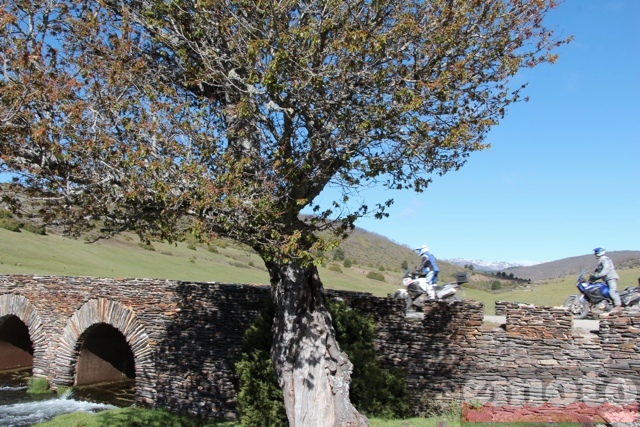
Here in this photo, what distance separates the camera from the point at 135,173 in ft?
23.4

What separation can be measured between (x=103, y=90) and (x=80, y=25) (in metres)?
1.14

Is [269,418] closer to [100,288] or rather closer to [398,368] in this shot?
[398,368]

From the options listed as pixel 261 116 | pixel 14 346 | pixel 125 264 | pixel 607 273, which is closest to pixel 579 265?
pixel 125 264

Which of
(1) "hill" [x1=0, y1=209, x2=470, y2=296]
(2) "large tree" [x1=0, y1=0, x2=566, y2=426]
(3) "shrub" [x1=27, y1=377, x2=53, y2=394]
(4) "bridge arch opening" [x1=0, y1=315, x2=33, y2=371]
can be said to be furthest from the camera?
(1) "hill" [x1=0, y1=209, x2=470, y2=296]

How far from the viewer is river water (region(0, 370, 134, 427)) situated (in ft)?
44.4

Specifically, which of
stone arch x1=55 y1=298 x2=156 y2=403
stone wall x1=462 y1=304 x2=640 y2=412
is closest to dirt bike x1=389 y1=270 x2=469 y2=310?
stone wall x1=462 y1=304 x2=640 y2=412

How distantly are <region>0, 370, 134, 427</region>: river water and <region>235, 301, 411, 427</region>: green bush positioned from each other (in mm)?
5507

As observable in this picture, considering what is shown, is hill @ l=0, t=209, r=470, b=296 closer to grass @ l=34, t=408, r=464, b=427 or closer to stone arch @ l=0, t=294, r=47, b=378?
stone arch @ l=0, t=294, r=47, b=378

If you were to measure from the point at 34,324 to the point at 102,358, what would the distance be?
7.47 ft

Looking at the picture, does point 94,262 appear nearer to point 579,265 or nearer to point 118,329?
point 118,329

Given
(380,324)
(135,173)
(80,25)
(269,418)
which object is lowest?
(269,418)

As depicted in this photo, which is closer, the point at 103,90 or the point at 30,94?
the point at 30,94

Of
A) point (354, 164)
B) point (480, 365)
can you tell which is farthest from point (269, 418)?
point (354, 164)

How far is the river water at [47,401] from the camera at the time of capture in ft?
44.4
